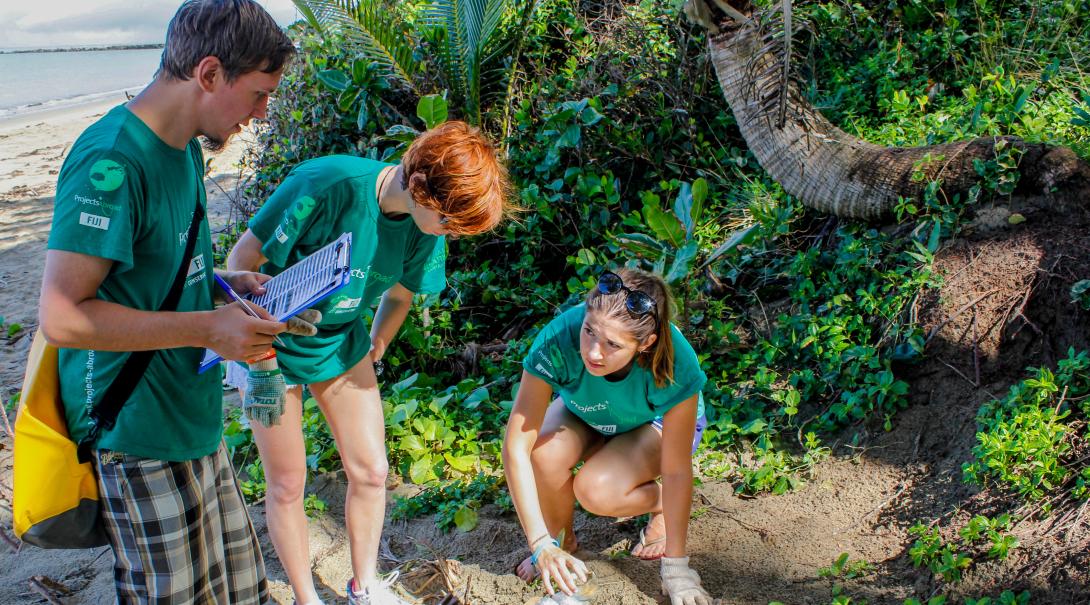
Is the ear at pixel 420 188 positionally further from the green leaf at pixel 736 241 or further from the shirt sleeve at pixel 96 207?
the green leaf at pixel 736 241

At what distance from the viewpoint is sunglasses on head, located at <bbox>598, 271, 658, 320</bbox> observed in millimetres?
2674

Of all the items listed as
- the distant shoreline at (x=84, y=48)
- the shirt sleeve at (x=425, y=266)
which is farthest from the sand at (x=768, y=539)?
the distant shoreline at (x=84, y=48)

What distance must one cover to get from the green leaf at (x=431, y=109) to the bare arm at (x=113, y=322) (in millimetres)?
2977

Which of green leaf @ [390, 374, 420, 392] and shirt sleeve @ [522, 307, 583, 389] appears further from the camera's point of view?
green leaf @ [390, 374, 420, 392]

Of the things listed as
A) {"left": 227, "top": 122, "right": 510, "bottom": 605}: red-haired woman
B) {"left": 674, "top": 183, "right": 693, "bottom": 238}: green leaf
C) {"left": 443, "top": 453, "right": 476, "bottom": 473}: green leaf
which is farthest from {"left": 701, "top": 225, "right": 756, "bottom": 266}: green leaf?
{"left": 227, "top": 122, "right": 510, "bottom": 605}: red-haired woman

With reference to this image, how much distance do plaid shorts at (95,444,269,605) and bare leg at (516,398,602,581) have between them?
46.0 inches

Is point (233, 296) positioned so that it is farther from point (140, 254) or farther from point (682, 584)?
point (682, 584)

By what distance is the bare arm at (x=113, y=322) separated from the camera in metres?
1.66

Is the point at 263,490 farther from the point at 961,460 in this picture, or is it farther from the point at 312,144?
the point at 312,144

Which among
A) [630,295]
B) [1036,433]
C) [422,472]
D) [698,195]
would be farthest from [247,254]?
[1036,433]

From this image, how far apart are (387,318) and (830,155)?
8.14 ft

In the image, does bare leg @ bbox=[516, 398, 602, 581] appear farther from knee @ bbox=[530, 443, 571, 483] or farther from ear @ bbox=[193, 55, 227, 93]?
ear @ bbox=[193, 55, 227, 93]

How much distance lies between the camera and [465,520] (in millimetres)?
3455

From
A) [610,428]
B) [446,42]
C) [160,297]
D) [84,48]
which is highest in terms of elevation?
[160,297]
